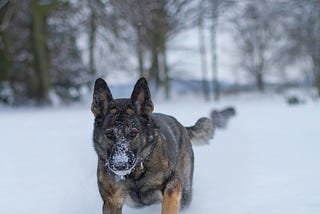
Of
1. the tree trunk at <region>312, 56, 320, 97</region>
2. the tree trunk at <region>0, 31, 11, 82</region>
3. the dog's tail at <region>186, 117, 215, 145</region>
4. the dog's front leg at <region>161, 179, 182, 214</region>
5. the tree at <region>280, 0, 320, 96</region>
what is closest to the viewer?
the dog's front leg at <region>161, 179, 182, 214</region>

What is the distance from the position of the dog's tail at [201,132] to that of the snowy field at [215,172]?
50 cm

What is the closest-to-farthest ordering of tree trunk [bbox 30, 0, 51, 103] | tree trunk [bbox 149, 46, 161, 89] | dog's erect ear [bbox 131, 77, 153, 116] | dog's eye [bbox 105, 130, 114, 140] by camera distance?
1. dog's eye [bbox 105, 130, 114, 140]
2. dog's erect ear [bbox 131, 77, 153, 116]
3. tree trunk [bbox 30, 0, 51, 103]
4. tree trunk [bbox 149, 46, 161, 89]

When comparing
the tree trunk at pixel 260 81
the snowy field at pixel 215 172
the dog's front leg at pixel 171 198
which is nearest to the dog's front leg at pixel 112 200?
the dog's front leg at pixel 171 198

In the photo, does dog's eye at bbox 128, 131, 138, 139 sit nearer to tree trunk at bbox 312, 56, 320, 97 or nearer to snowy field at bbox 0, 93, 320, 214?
snowy field at bbox 0, 93, 320, 214

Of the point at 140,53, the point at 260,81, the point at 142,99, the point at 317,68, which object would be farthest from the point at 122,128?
the point at 260,81

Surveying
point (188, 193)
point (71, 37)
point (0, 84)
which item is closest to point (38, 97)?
point (0, 84)

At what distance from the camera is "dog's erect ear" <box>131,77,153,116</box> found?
14.6 ft

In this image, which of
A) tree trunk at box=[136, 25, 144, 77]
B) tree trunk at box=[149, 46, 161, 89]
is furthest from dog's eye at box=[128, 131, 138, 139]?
tree trunk at box=[149, 46, 161, 89]

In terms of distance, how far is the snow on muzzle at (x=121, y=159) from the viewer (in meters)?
3.87

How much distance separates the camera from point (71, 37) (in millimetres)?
29969

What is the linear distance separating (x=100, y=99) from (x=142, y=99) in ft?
1.35

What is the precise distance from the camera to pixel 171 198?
434 cm

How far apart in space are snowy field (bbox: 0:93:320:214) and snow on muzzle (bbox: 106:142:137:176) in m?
1.24

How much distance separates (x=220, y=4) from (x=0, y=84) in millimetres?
14896
